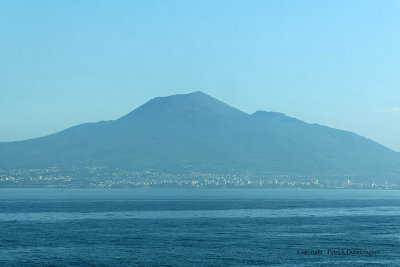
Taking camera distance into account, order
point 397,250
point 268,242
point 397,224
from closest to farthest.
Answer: point 397,250
point 268,242
point 397,224

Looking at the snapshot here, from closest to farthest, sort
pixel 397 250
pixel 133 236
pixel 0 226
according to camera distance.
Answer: pixel 397 250
pixel 133 236
pixel 0 226

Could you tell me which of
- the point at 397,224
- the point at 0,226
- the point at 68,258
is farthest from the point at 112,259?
the point at 397,224

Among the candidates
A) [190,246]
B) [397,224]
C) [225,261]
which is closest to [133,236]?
[190,246]

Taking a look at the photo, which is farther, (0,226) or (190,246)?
(0,226)

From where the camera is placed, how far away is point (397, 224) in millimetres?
145500

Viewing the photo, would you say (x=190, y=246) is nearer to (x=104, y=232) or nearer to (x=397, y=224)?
(x=104, y=232)

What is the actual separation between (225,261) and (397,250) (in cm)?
2786

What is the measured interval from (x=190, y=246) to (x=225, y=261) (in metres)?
15.5

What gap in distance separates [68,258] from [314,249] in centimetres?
3677

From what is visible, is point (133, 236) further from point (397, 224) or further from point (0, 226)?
point (397, 224)

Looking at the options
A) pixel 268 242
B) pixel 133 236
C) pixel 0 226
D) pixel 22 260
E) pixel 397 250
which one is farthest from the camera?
pixel 0 226

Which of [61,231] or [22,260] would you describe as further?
[61,231]

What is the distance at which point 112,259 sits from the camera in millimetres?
88875

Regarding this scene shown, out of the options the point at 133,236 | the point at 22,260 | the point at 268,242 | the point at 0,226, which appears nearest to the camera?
the point at 22,260
